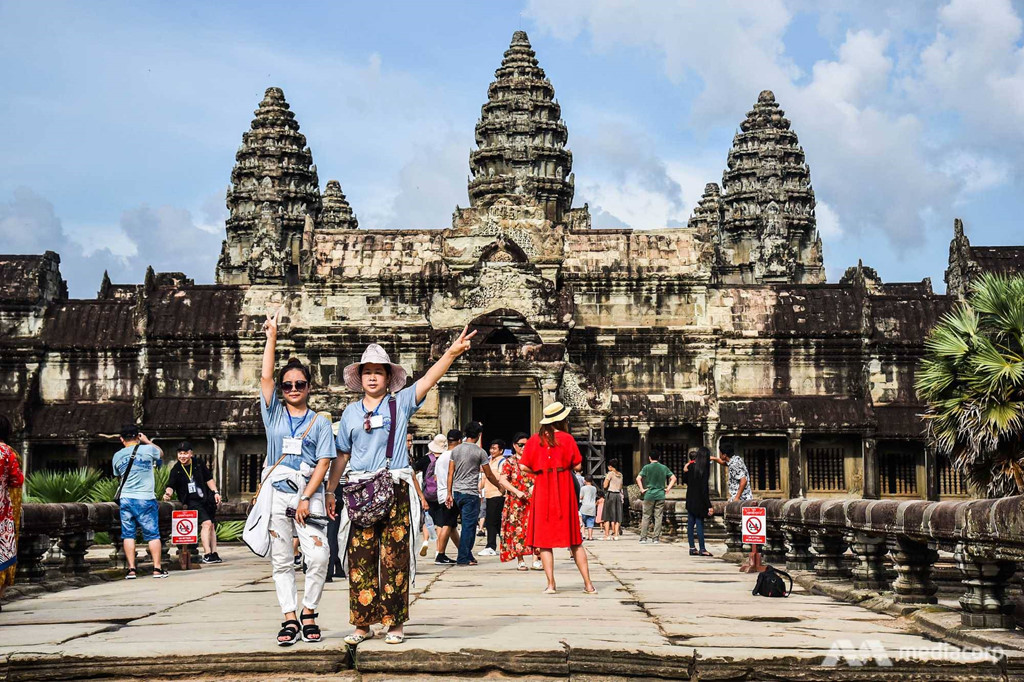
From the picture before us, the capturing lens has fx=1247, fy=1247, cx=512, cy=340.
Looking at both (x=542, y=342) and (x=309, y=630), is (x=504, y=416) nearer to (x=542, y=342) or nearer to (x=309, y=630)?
(x=542, y=342)

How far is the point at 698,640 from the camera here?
814cm

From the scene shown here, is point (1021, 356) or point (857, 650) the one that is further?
point (1021, 356)

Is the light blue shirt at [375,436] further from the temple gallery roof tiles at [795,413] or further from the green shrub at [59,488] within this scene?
the temple gallery roof tiles at [795,413]

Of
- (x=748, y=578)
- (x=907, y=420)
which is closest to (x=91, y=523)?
(x=748, y=578)

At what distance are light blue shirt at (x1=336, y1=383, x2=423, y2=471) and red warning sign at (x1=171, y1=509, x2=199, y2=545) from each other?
7609mm

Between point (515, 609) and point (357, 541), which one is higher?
A: point (357, 541)

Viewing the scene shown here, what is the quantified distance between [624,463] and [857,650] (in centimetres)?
2828

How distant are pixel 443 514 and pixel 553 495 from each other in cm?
484

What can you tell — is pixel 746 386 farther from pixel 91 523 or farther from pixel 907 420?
pixel 91 523

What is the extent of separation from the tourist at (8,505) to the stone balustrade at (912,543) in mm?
7152

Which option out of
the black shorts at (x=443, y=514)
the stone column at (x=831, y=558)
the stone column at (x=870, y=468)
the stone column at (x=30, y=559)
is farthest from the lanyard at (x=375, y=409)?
the stone column at (x=870, y=468)

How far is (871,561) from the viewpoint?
11562 millimetres

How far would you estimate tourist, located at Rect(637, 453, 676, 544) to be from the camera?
2125cm
